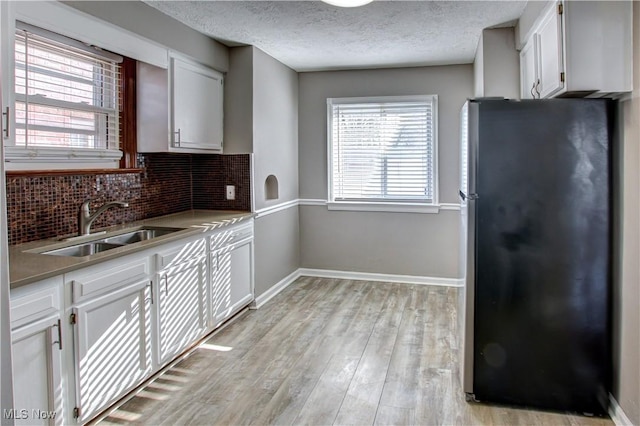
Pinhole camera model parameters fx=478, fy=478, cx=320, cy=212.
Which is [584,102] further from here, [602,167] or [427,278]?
[427,278]

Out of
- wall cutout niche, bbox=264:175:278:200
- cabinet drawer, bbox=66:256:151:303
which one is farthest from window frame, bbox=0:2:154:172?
wall cutout niche, bbox=264:175:278:200

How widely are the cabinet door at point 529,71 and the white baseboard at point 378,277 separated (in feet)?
7.17

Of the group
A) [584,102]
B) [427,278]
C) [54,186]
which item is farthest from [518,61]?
[54,186]

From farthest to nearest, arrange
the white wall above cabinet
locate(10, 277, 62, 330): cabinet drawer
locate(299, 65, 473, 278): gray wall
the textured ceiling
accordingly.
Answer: locate(299, 65, 473, 278): gray wall → the white wall above cabinet → the textured ceiling → locate(10, 277, 62, 330): cabinet drawer

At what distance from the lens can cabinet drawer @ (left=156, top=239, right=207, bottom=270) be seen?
2814 mm

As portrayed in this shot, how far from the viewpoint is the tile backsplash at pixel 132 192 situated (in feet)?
8.71

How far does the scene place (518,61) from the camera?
3.57 meters

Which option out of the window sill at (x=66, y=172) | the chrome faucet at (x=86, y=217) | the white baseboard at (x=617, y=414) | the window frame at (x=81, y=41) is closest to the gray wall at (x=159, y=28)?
the window frame at (x=81, y=41)

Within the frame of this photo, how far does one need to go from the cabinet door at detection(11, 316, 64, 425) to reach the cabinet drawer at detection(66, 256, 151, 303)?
0.17 meters

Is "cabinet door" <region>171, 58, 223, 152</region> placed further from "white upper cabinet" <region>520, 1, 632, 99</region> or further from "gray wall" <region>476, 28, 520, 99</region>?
"white upper cabinet" <region>520, 1, 632, 99</region>

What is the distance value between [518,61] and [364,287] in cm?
255

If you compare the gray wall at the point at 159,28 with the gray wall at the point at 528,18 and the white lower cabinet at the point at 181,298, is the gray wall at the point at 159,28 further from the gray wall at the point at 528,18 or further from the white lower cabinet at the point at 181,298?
the gray wall at the point at 528,18

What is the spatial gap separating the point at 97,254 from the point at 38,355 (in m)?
0.56

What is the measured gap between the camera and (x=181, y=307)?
10.0ft
